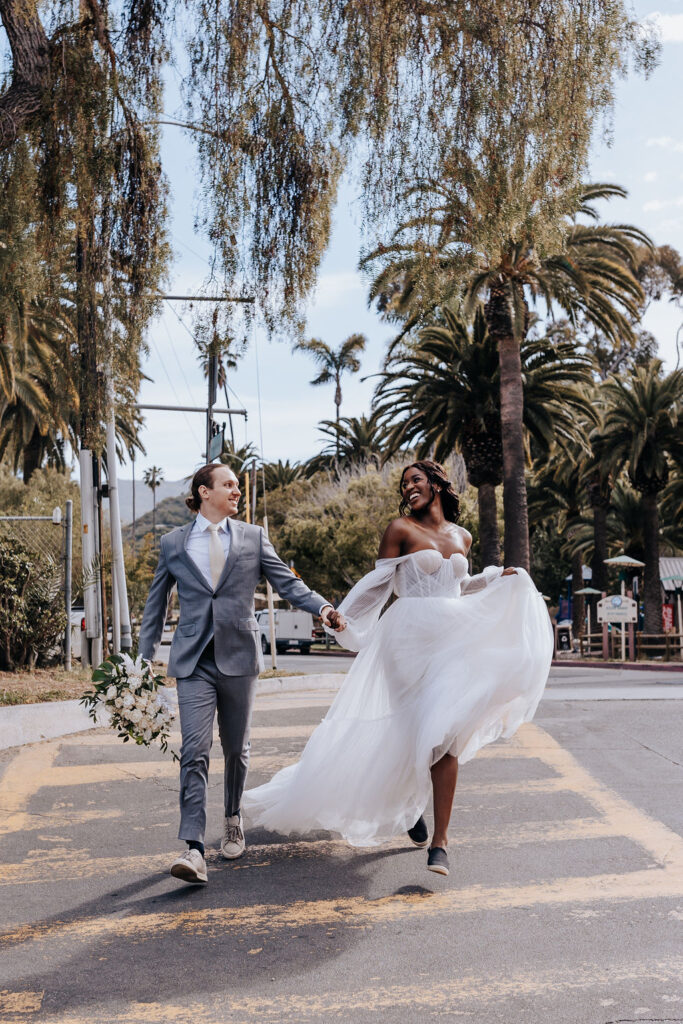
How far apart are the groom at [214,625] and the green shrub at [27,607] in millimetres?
9907

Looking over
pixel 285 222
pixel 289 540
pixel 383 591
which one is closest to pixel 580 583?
pixel 289 540

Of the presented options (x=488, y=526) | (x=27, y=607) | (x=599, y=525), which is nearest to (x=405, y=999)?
(x=27, y=607)

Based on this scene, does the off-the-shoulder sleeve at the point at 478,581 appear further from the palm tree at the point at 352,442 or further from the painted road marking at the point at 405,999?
the palm tree at the point at 352,442

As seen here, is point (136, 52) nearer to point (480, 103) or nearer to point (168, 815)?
point (480, 103)

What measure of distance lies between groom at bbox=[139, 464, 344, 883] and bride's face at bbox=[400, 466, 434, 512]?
741 millimetres

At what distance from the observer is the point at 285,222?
965 centimetres

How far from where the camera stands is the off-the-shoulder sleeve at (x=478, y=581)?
605 cm

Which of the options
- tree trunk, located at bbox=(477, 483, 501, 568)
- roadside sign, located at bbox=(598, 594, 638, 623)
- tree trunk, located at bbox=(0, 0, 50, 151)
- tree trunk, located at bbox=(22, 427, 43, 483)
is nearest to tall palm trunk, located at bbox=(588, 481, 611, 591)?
roadside sign, located at bbox=(598, 594, 638, 623)

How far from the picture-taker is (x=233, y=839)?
5.67 meters

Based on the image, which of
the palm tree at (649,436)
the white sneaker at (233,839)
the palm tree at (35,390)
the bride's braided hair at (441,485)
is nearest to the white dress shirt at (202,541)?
the bride's braided hair at (441,485)

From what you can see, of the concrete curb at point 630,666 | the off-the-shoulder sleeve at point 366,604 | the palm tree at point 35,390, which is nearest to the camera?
the off-the-shoulder sleeve at point 366,604

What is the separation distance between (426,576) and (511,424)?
21851 millimetres

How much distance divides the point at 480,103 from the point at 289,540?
43153 millimetres

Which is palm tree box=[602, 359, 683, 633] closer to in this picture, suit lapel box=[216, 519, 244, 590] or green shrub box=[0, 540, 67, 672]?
green shrub box=[0, 540, 67, 672]
